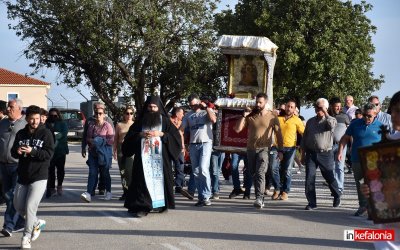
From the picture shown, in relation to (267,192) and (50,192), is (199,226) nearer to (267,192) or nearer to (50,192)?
(267,192)

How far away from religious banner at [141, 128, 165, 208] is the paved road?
1.06 ft

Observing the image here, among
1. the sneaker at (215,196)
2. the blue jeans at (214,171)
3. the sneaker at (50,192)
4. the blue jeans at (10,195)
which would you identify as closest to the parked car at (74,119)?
the sneaker at (50,192)

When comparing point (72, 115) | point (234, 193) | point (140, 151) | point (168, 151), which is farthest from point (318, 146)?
point (72, 115)

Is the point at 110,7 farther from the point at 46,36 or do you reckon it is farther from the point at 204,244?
the point at 204,244

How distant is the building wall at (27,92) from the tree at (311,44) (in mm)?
38633

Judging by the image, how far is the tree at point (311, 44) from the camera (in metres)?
46.2

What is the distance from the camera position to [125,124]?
1457 cm

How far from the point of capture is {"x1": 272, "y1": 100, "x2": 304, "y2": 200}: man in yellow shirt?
47.8ft

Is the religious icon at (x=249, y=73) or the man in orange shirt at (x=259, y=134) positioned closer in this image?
the man in orange shirt at (x=259, y=134)

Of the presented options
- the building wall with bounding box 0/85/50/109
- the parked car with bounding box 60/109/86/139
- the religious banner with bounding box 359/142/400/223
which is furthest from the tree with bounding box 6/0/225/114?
the building wall with bounding box 0/85/50/109

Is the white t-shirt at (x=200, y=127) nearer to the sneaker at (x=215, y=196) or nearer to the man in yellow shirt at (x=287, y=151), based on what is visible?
the sneaker at (x=215, y=196)

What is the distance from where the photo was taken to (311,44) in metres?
47.5

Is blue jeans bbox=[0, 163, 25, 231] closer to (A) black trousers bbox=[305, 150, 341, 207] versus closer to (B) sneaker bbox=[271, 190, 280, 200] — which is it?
(A) black trousers bbox=[305, 150, 341, 207]

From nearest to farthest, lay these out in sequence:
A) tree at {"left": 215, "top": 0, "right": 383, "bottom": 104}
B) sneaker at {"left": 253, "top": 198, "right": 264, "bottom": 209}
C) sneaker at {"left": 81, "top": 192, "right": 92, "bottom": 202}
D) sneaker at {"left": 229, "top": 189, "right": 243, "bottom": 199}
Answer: sneaker at {"left": 253, "top": 198, "right": 264, "bottom": 209} → sneaker at {"left": 81, "top": 192, "right": 92, "bottom": 202} → sneaker at {"left": 229, "top": 189, "right": 243, "bottom": 199} → tree at {"left": 215, "top": 0, "right": 383, "bottom": 104}
